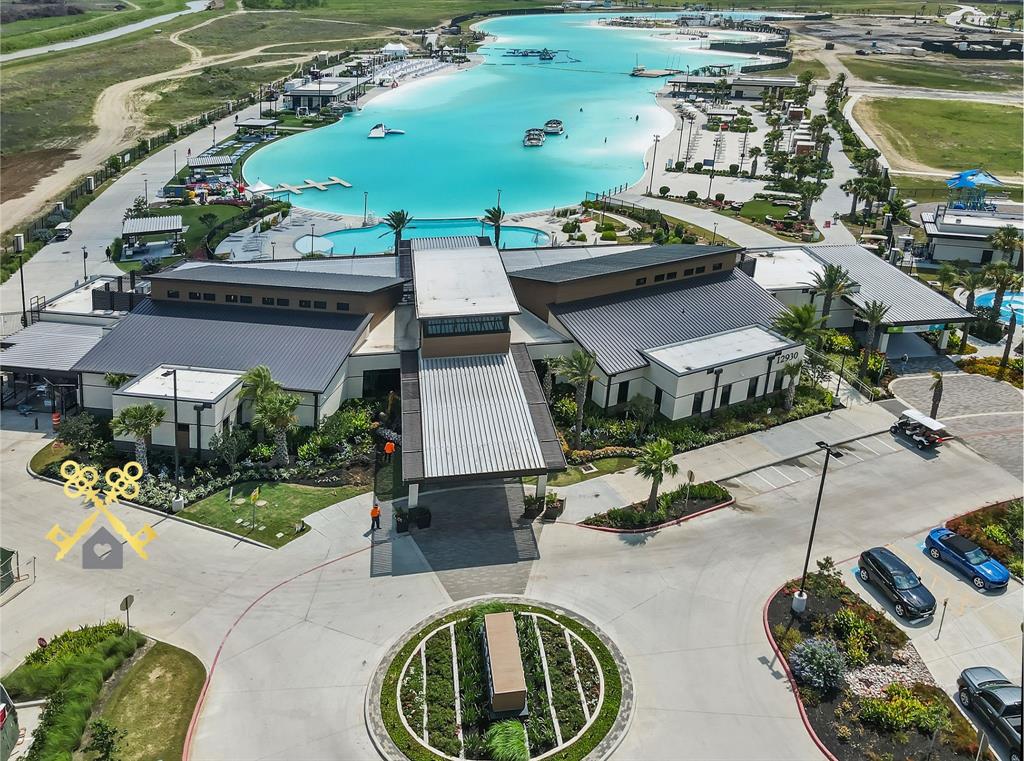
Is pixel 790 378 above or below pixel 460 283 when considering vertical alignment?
below

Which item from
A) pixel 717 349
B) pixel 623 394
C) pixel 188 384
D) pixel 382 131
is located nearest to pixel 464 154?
pixel 382 131

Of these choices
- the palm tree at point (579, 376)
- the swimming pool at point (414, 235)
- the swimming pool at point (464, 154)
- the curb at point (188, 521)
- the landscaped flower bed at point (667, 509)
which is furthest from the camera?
the swimming pool at point (464, 154)

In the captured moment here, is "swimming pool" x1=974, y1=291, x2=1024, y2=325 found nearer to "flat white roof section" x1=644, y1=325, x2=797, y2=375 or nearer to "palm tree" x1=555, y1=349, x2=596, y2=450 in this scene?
"flat white roof section" x1=644, y1=325, x2=797, y2=375

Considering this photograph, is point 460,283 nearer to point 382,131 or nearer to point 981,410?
point 981,410

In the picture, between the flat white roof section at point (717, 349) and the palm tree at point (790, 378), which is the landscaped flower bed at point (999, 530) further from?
the flat white roof section at point (717, 349)

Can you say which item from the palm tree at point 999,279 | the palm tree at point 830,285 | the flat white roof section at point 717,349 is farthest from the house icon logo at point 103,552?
the palm tree at point 999,279

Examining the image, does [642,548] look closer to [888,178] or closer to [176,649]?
[176,649]

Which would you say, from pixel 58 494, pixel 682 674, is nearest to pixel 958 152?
pixel 682 674
